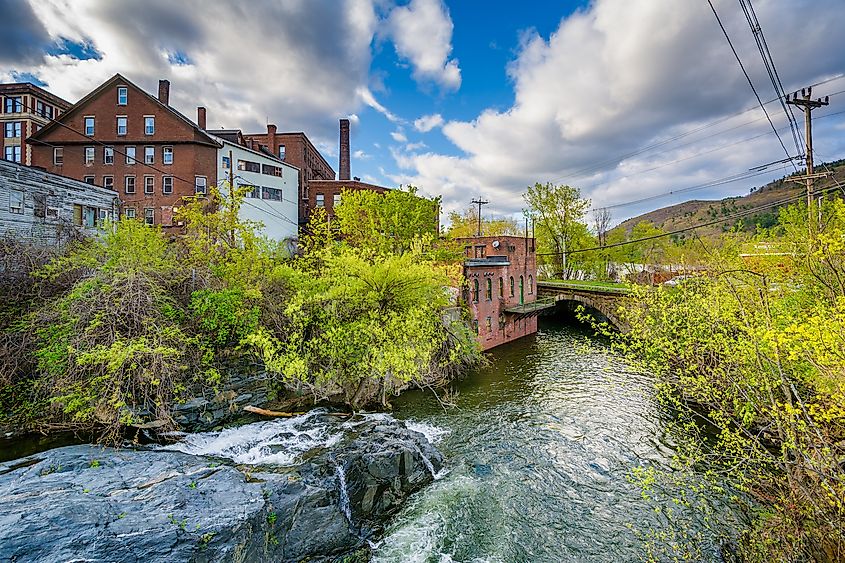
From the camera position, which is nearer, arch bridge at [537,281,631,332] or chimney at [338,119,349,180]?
arch bridge at [537,281,631,332]

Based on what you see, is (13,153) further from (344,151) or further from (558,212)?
(558,212)

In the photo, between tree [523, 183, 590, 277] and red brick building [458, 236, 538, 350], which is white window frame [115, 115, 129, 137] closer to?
red brick building [458, 236, 538, 350]

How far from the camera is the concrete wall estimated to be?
30.1m

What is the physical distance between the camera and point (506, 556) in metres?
7.50

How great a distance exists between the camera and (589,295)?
29.9 metres

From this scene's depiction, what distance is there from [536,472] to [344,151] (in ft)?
124

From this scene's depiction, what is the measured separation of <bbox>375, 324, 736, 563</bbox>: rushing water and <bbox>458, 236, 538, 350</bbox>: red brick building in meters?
5.81

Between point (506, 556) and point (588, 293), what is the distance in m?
25.4

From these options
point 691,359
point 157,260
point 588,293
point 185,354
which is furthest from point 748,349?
point 588,293

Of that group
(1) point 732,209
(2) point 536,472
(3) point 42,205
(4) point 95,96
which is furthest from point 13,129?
(1) point 732,209

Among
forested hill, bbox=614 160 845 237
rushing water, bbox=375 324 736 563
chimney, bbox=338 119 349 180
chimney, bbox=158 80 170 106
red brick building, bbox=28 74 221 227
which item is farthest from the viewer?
forested hill, bbox=614 160 845 237

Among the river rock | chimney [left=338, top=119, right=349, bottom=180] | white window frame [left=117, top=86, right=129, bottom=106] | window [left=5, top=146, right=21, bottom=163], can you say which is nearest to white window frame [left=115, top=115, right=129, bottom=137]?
white window frame [left=117, top=86, right=129, bottom=106]

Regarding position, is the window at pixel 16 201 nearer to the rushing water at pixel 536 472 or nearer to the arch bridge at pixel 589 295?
the rushing water at pixel 536 472

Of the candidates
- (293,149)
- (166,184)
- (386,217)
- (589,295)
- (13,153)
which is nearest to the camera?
(386,217)
